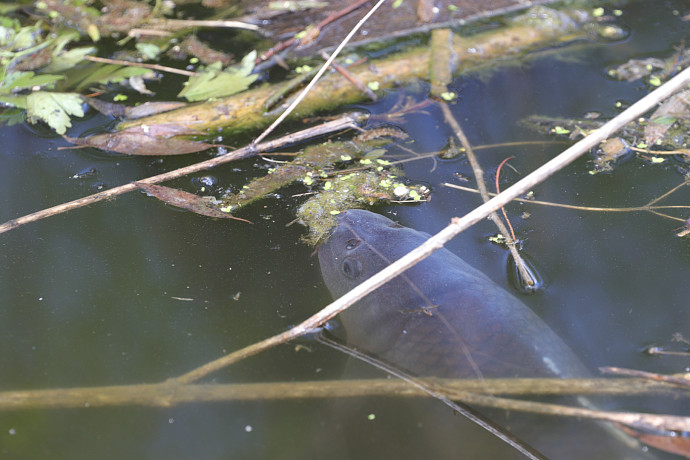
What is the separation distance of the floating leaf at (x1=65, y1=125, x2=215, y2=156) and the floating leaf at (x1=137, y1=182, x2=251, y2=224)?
33cm

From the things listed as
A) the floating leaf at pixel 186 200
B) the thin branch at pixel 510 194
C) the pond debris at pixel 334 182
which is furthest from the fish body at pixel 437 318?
the floating leaf at pixel 186 200

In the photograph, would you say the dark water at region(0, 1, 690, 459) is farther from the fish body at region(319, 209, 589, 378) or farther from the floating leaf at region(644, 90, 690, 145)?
the floating leaf at region(644, 90, 690, 145)

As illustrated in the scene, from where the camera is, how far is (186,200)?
3.01m

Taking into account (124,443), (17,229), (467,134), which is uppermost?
(467,134)

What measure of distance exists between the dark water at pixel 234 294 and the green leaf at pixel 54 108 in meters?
0.11

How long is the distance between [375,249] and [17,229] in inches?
73.7

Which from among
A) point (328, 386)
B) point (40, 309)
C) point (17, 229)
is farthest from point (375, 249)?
point (17, 229)

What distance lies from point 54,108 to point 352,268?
2.33 metres

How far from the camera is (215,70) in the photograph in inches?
154

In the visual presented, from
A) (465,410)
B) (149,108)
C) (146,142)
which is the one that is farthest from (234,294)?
(149,108)

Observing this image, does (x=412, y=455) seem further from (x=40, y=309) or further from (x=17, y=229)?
(x=17, y=229)

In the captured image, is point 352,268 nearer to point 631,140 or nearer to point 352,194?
point 352,194

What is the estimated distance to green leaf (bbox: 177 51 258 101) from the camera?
3705mm

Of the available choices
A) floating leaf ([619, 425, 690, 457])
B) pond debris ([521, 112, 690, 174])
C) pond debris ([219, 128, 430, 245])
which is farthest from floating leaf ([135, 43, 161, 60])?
floating leaf ([619, 425, 690, 457])
